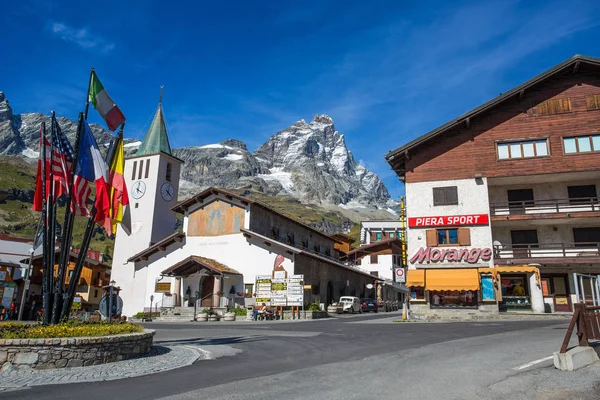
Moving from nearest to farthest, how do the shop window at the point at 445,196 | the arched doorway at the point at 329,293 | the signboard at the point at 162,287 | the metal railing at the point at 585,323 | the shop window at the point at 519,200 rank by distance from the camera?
1. the metal railing at the point at 585,323
2. the shop window at the point at 445,196
3. the shop window at the point at 519,200
4. the signboard at the point at 162,287
5. the arched doorway at the point at 329,293

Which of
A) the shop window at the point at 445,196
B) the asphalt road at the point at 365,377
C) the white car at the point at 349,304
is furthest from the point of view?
the white car at the point at 349,304

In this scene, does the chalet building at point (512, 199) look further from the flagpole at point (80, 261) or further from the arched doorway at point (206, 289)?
the flagpole at point (80, 261)

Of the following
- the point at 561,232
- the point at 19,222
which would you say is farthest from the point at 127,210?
the point at 19,222

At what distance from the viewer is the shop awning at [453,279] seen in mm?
30281

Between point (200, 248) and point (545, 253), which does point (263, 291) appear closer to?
point (200, 248)

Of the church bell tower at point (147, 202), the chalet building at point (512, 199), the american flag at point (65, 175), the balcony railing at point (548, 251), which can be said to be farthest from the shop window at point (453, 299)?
the church bell tower at point (147, 202)

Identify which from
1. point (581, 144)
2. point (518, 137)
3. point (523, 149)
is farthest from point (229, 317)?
point (581, 144)

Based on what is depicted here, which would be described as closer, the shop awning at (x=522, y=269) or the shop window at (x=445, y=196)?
the shop awning at (x=522, y=269)

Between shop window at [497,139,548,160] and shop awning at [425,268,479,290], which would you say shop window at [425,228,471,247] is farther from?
shop window at [497,139,548,160]

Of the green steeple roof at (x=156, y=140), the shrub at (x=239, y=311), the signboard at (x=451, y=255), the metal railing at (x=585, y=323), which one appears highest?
the green steeple roof at (x=156, y=140)

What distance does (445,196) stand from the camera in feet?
109

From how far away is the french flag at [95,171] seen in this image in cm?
1402

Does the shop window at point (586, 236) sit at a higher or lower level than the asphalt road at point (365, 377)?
higher

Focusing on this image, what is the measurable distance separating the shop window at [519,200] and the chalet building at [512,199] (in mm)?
67
